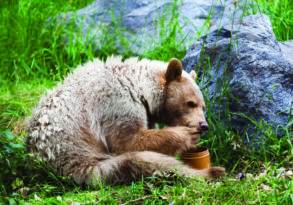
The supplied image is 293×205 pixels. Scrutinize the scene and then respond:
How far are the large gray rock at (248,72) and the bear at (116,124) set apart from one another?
1.56 ft

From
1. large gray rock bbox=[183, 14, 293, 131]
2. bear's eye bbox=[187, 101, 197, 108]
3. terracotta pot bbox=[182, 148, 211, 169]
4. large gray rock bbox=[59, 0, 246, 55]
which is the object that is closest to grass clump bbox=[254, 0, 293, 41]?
large gray rock bbox=[59, 0, 246, 55]

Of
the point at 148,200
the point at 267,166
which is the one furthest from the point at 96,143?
the point at 267,166

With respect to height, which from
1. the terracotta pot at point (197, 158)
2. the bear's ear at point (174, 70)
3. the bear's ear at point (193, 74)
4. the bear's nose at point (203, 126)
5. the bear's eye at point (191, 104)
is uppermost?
the bear's ear at point (174, 70)

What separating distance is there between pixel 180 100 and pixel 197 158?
600 mm

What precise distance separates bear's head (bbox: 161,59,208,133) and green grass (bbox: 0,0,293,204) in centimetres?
39

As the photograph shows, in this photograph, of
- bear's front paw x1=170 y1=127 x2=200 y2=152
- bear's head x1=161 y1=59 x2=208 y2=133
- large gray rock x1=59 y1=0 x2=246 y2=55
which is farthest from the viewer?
large gray rock x1=59 y1=0 x2=246 y2=55

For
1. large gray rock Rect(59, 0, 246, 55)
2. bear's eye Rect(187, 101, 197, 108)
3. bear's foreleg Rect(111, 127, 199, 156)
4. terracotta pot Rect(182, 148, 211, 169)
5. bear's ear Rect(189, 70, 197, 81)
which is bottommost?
terracotta pot Rect(182, 148, 211, 169)

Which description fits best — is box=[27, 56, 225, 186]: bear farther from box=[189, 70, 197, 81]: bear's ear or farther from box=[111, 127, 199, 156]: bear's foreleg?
box=[189, 70, 197, 81]: bear's ear

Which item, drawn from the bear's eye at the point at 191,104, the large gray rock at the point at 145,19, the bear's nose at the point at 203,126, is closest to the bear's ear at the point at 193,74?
the bear's eye at the point at 191,104

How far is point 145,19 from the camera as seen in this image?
33.4 feet

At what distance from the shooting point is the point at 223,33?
25.8 feet

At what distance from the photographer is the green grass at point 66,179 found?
238 inches

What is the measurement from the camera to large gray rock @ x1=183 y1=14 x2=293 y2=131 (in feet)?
23.8

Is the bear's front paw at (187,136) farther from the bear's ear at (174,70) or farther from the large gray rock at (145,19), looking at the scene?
the large gray rock at (145,19)
